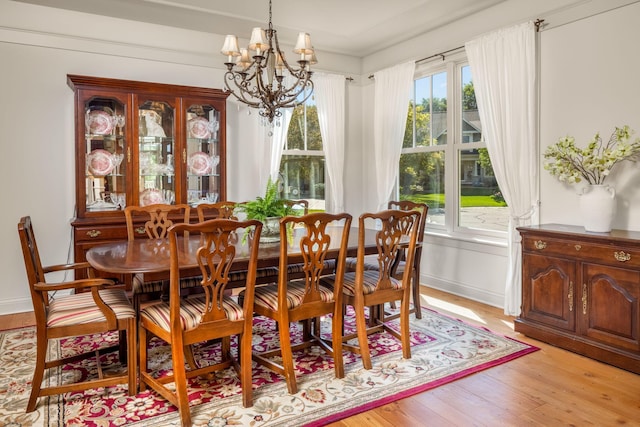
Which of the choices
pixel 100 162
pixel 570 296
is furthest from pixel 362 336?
pixel 100 162

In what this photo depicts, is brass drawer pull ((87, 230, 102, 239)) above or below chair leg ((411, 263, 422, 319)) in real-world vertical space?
above

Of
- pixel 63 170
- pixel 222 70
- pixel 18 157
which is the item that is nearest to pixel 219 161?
pixel 222 70

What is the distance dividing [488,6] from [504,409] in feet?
11.0

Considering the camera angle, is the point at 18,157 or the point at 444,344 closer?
the point at 444,344

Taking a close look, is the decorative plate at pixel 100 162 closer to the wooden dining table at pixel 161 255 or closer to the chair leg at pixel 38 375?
the wooden dining table at pixel 161 255

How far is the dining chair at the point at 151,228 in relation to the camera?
104 inches

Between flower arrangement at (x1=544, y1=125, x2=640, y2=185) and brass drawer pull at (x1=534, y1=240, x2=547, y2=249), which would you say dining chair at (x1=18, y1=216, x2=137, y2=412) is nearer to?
brass drawer pull at (x1=534, y1=240, x2=547, y2=249)

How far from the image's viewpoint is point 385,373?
2.71 meters

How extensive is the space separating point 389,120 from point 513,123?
1.63 m

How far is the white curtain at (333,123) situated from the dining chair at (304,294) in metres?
2.66

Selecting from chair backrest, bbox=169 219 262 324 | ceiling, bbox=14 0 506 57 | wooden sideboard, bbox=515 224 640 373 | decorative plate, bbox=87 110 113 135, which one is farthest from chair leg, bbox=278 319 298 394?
ceiling, bbox=14 0 506 57

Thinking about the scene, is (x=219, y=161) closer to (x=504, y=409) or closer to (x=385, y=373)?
(x=385, y=373)

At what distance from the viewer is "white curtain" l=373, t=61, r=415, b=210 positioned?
493 cm

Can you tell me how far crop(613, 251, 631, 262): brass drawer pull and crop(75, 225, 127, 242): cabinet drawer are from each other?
12.2ft
